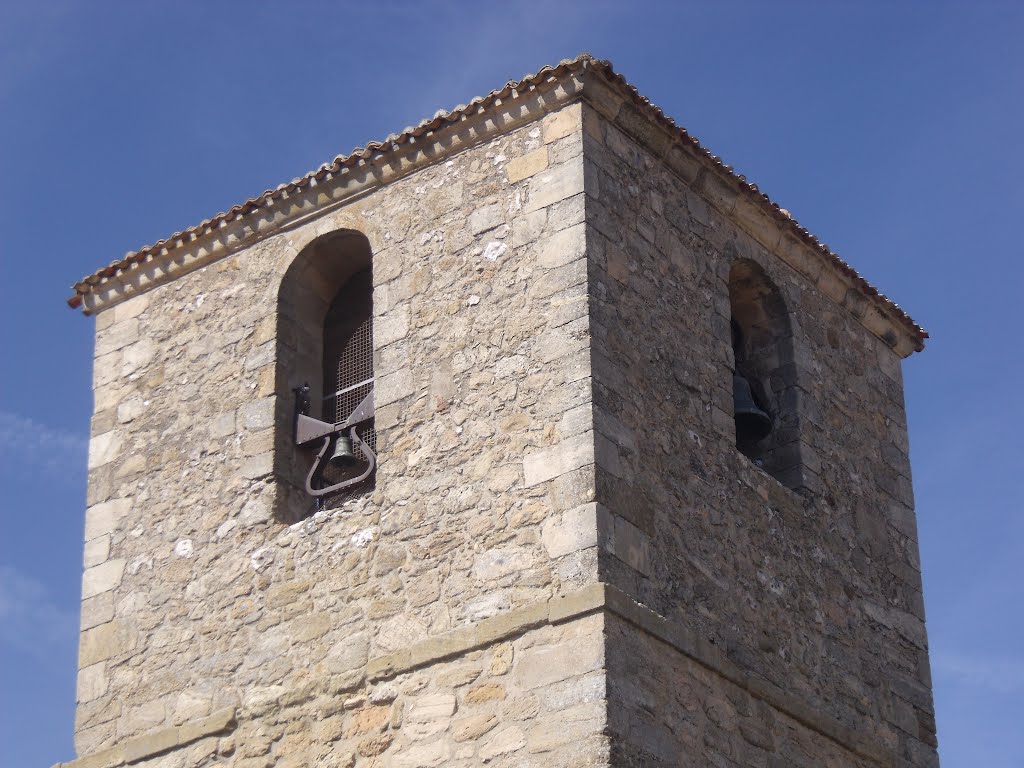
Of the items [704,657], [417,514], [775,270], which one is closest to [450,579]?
[417,514]

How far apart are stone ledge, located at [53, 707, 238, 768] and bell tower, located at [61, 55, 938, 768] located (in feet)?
0.05

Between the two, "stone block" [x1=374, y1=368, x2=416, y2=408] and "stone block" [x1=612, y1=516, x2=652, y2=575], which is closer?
"stone block" [x1=612, y1=516, x2=652, y2=575]

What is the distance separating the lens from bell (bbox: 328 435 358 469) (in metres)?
12.7

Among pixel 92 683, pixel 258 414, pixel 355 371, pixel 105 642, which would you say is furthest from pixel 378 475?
pixel 92 683

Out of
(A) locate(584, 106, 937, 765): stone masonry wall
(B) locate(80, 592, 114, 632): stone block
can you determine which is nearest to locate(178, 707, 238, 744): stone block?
(B) locate(80, 592, 114, 632): stone block

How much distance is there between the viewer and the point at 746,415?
12.9 metres

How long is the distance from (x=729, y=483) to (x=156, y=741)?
3.22 m

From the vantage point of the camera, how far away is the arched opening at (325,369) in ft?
41.9

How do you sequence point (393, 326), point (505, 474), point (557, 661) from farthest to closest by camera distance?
1. point (393, 326)
2. point (505, 474)
3. point (557, 661)

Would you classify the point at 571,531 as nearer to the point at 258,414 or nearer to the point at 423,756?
the point at 423,756

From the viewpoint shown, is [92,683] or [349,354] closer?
[92,683]

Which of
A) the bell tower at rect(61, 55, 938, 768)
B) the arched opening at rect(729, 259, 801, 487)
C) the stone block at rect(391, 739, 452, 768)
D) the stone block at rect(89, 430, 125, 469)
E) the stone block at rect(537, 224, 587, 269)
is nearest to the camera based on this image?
the stone block at rect(391, 739, 452, 768)

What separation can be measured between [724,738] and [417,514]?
1.88 metres

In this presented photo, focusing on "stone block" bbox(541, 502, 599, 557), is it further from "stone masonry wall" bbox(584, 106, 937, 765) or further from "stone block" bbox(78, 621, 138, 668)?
"stone block" bbox(78, 621, 138, 668)
